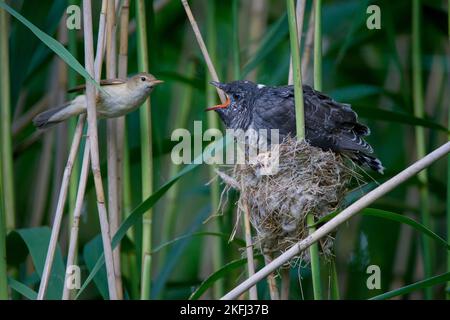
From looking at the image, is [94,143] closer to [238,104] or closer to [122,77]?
[122,77]

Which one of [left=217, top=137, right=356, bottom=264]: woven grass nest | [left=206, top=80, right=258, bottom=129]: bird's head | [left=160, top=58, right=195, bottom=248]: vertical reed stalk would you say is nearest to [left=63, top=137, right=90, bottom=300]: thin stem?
[left=217, top=137, right=356, bottom=264]: woven grass nest

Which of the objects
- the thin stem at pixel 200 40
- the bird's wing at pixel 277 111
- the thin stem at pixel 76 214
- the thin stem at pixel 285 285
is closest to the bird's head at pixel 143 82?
the thin stem at pixel 200 40

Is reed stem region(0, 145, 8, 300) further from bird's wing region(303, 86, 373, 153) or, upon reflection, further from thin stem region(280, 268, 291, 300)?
bird's wing region(303, 86, 373, 153)

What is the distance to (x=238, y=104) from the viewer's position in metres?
2.87

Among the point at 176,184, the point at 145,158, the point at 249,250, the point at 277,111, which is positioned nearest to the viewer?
the point at 249,250

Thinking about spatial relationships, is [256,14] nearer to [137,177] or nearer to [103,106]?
[137,177]

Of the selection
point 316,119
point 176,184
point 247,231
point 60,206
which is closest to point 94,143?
point 60,206

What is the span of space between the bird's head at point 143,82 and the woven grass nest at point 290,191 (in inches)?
16.0

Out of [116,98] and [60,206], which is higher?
[116,98]

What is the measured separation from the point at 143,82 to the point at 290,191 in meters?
0.65

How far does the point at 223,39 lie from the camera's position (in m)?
4.70

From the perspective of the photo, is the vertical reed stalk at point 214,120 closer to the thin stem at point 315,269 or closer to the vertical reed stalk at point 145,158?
the vertical reed stalk at point 145,158

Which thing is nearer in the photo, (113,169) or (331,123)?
(113,169)
